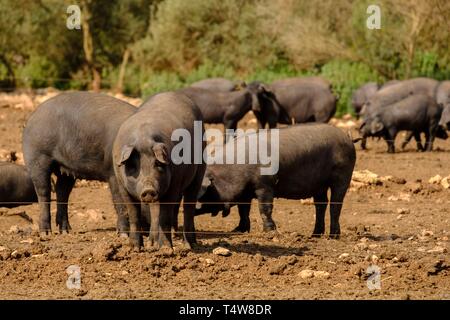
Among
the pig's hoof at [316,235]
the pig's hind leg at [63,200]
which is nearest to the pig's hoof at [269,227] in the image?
the pig's hoof at [316,235]

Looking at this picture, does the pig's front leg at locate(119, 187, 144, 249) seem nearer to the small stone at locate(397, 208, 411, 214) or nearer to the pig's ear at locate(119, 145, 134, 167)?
the pig's ear at locate(119, 145, 134, 167)

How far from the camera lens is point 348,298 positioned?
8.20 metres

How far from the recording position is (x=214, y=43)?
36.7 m

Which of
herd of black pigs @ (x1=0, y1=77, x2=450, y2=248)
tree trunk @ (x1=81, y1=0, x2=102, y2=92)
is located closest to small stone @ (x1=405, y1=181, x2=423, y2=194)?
herd of black pigs @ (x1=0, y1=77, x2=450, y2=248)

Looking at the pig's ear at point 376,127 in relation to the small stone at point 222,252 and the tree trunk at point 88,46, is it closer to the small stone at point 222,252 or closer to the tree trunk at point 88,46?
the small stone at point 222,252

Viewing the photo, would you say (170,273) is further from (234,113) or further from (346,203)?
(234,113)

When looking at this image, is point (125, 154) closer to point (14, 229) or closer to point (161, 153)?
point (161, 153)

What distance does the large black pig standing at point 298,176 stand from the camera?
38.9ft

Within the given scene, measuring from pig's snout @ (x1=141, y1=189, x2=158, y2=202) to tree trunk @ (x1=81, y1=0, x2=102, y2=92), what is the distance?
93.4ft

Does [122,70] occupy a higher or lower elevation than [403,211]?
lower

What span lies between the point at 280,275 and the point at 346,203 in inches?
226

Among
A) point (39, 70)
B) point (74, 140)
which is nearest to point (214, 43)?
point (39, 70)

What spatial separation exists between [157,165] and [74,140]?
2.39 meters

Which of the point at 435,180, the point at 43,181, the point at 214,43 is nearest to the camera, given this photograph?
the point at 43,181
